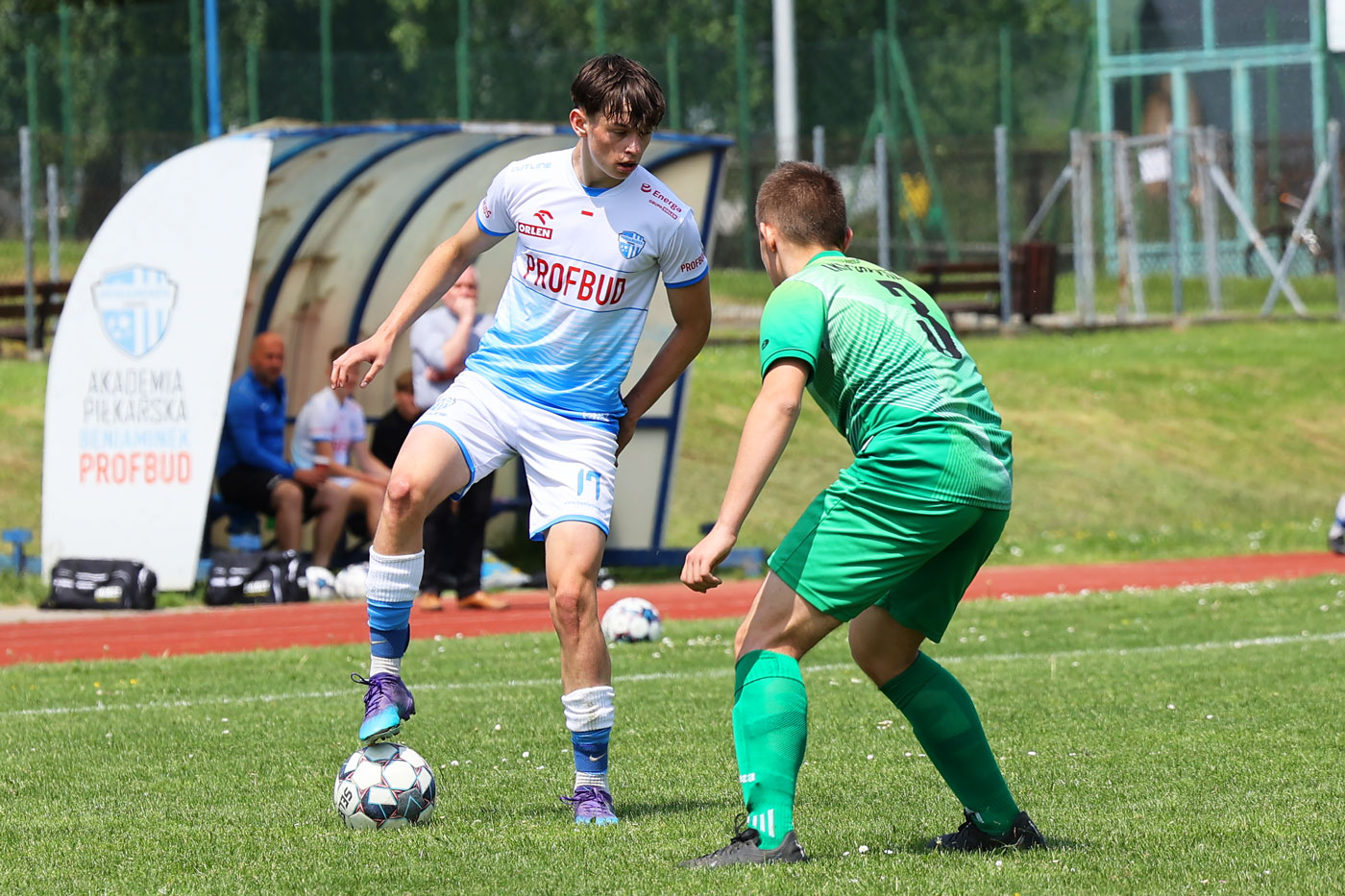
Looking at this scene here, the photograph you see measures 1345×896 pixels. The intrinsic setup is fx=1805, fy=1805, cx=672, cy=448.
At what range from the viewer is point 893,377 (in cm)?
457

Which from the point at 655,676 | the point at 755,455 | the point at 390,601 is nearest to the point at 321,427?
the point at 655,676

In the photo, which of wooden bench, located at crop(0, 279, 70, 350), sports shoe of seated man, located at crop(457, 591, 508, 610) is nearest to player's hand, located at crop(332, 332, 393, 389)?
sports shoe of seated man, located at crop(457, 591, 508, 610)

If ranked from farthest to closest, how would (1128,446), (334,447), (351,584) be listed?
(1128,446) → (334,447) → (351,584)

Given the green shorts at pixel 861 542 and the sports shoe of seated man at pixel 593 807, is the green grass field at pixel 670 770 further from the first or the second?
the green shorts at pixel 861 542

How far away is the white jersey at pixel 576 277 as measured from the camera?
221 inches

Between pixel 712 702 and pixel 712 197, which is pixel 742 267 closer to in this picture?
pixel 712 197

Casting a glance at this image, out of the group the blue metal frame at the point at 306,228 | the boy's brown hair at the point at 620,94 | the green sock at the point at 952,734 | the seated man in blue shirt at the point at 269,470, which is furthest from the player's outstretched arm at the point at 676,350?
the blue metal frame at the point at 306,228

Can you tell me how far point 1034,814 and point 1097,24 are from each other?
27827mm

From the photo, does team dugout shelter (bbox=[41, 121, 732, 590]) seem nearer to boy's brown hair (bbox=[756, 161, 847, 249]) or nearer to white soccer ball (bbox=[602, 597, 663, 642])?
white soccer ball (bbox=[602, 597, 663, 642])

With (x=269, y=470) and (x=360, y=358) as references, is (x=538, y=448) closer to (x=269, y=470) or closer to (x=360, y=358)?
Result: (x=360, y=358)

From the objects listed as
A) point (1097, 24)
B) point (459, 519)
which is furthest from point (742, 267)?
point (459, 519)

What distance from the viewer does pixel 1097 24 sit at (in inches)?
1225

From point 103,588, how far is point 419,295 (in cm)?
714

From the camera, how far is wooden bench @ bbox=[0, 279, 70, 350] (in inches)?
760
